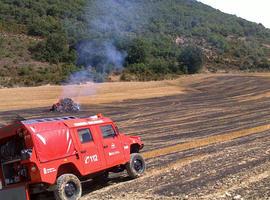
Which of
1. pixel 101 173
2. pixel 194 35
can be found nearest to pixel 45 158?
pixel 101 173

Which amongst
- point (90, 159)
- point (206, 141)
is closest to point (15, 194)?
point (90, 159)

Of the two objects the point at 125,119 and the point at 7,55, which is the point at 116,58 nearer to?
the point at 125,119

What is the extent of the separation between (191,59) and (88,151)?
60779 millimetres

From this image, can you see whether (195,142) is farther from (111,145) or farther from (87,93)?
(87,93)

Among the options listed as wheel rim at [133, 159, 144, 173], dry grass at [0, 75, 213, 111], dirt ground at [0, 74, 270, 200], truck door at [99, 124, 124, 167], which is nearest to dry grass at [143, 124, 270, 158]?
dirt ground at [0, 74, 270, 200]

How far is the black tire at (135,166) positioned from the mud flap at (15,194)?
3.42 m

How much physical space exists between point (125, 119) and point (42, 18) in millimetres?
44912

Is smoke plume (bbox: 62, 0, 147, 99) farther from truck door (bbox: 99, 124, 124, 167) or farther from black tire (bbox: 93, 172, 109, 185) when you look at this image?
black tire (bbox: 93, 172, 109, 185)

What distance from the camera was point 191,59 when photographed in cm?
7281

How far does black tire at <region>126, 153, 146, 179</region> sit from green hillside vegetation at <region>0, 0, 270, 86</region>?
39.7 ft

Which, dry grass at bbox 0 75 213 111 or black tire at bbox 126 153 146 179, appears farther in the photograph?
dry grass at bbox 0 75 213 111

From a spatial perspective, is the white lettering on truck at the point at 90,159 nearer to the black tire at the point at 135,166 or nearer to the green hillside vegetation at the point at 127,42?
the black tire at the point at 135,166

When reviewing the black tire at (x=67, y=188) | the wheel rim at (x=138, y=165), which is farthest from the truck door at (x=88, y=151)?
the wheel rim at (x=138, y=165)

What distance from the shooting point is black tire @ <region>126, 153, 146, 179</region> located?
46.9ft
